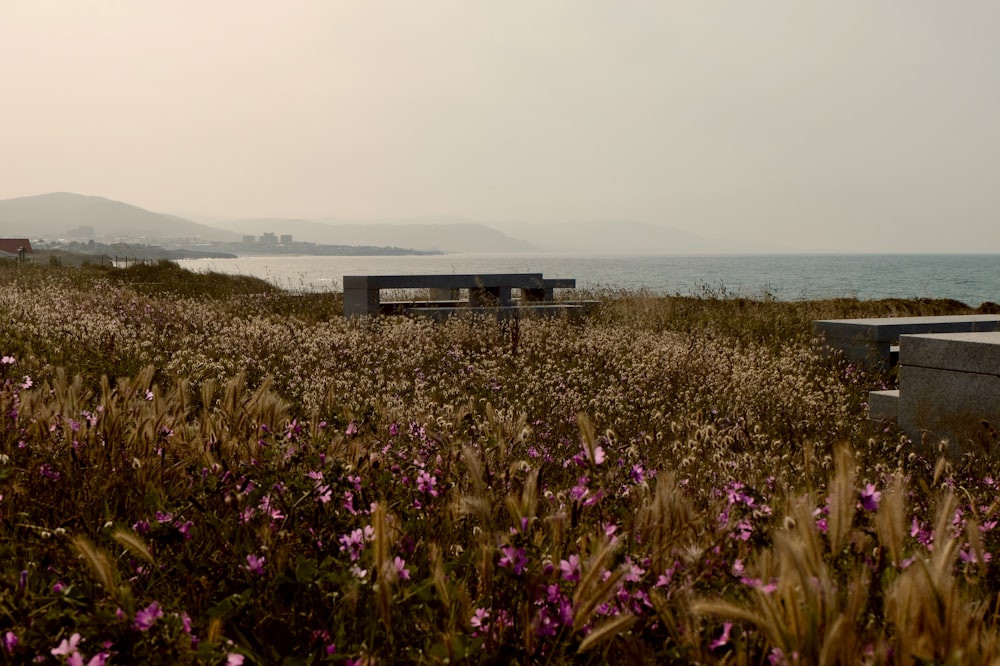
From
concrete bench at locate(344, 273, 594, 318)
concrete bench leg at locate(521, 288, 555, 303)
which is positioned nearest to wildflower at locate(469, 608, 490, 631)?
concrete bench at locate(344, 273, 594, 318)

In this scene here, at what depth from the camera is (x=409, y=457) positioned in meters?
3.95

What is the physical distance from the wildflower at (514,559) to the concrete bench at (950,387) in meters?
4.94

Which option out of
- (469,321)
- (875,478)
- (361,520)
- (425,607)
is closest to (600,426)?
(875,478)

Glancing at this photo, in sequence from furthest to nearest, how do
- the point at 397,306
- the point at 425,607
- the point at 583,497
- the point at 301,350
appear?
1. the point at 397,306
2. the point at 301,350
3. the point at 583,497
4. the point at 425,607

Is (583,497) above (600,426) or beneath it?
above

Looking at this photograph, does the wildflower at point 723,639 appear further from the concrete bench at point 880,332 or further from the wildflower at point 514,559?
the concrete bench at point 880,332

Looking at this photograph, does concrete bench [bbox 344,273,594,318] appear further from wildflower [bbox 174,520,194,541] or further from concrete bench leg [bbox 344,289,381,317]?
wildflower [bbox 174,520,194,541]

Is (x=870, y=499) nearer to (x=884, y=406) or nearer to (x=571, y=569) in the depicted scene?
(x=571, y=569)

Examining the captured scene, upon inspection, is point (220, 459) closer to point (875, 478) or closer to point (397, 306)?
point (875, 478)

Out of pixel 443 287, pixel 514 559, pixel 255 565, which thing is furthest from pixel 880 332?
pixel 255 565

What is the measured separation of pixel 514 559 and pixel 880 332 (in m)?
8.58

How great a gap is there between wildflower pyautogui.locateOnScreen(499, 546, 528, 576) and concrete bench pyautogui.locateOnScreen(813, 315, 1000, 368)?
853 centimetres

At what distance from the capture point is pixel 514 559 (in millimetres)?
2150

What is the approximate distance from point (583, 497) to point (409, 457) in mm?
1464
